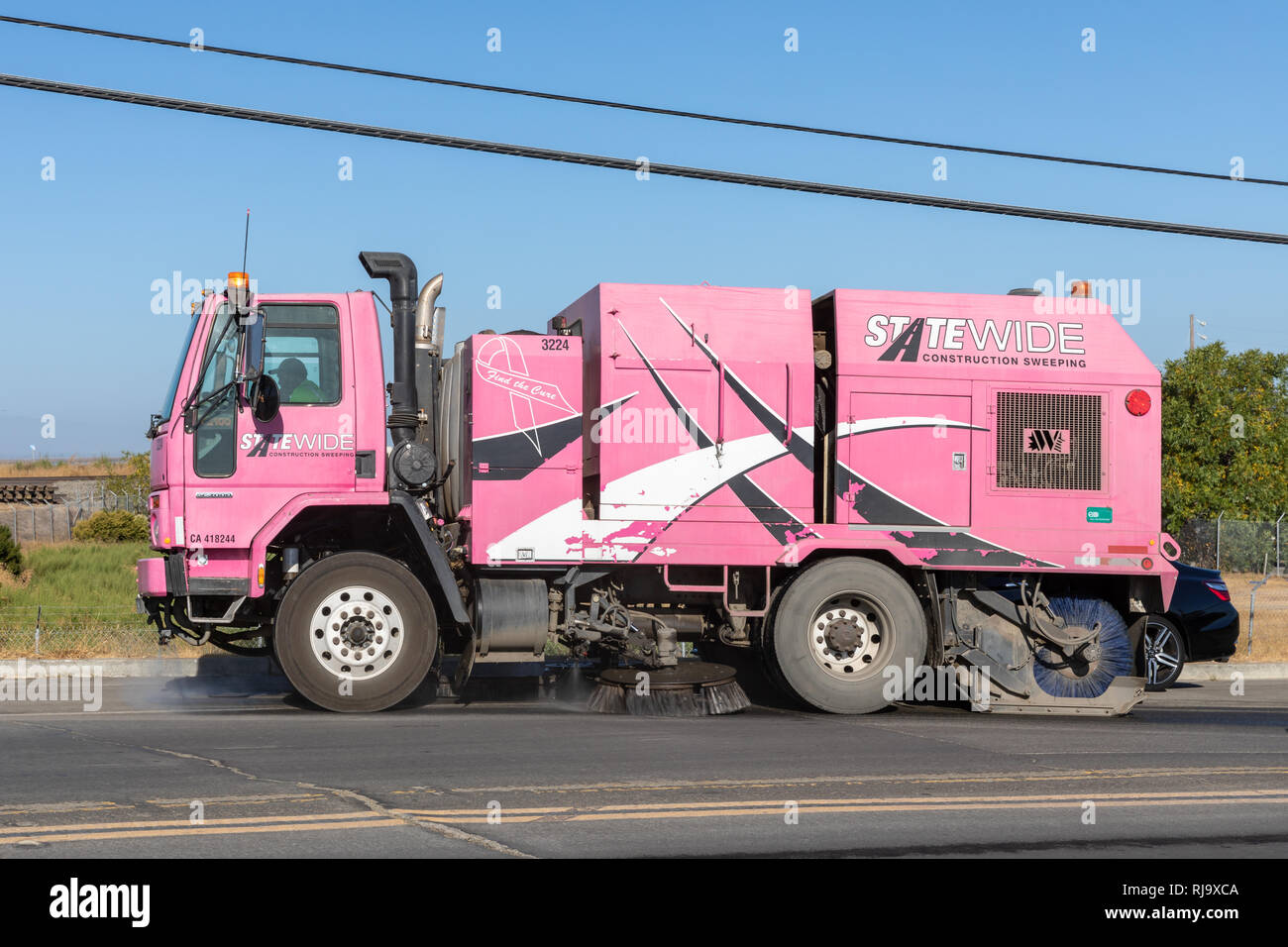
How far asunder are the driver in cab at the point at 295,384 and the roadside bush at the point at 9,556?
70.7 feet

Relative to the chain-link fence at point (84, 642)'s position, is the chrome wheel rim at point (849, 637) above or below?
above

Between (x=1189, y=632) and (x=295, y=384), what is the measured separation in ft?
32.7

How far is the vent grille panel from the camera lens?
1183cm

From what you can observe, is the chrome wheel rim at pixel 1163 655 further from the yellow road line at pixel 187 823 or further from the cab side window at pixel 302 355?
the yellow road line at pixel 187 823

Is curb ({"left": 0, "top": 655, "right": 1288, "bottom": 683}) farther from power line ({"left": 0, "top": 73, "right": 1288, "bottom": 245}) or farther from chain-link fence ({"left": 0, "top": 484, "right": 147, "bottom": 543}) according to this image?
chain-link fence ({"left": 0, "top": 484, "right": 147, "bottom": 543})

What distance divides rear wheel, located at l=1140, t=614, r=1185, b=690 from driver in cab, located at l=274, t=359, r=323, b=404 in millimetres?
9264

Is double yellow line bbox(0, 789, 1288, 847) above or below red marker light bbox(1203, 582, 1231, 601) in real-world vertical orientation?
below

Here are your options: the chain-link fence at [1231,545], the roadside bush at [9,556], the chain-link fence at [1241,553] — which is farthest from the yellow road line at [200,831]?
the chain-link fence at [1231,545]

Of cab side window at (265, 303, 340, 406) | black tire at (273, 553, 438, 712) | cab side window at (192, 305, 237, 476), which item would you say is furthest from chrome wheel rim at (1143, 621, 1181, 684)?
cab side window at (192, 305, 237, 476)

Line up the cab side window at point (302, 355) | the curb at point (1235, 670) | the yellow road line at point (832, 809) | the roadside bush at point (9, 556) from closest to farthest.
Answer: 1. the yellow road line at point (832, 809)
2. the cab side window at point (302, 355)
3. the curb at point (1235, 670)
4. the roadside bush at point (9, 556)

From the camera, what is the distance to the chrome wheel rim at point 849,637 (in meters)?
11.5

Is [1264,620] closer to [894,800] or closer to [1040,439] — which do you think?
[1040,439]

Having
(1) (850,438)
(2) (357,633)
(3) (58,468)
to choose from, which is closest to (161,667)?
(2) (357,633)
